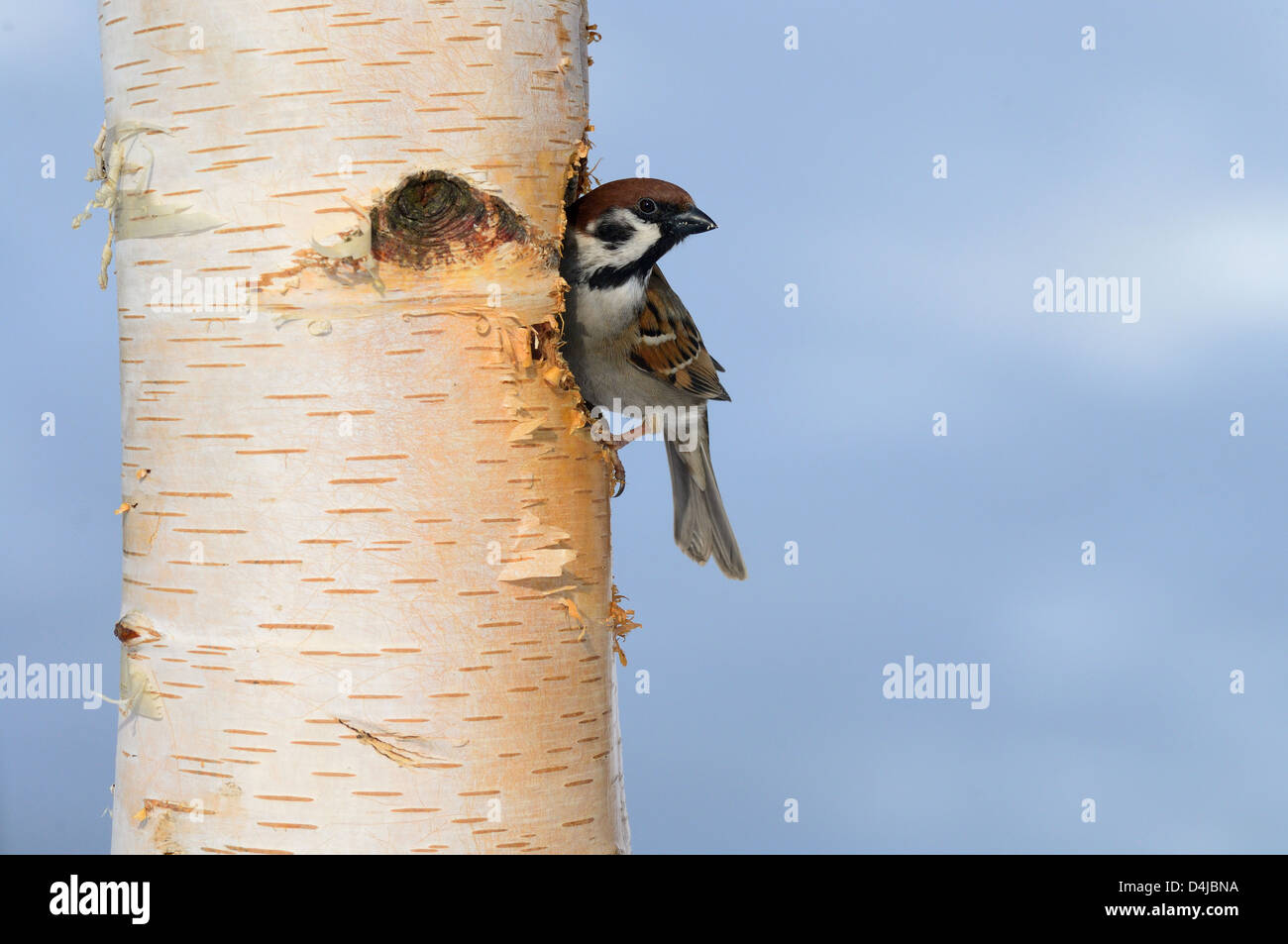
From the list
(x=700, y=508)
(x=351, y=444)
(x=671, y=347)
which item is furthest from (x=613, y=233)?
(x=351, y=444)

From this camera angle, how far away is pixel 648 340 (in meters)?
4.17

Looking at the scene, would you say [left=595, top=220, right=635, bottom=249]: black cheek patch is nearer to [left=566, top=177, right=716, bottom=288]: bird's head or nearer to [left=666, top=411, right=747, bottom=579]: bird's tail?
[left=566, top=177, right=716, bottom=288]: bird's head

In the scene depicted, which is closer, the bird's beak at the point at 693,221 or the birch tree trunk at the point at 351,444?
the birch tree trunk at the point at 351,444

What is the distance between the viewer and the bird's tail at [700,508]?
459 centimetres

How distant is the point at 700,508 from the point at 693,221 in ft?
4.28

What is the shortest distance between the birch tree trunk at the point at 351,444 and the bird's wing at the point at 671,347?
5.11 feet

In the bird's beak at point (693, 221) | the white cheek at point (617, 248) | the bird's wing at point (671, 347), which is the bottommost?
the bird's wing at point (671, 347)

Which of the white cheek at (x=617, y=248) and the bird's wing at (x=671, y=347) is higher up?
the white cheek at (x=617, y=248)

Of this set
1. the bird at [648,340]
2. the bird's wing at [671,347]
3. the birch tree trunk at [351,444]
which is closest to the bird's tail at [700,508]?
the bird at [648,340]

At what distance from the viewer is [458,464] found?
245 centimetres

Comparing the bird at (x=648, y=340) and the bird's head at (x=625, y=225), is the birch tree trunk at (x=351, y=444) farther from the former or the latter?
the bird's head at (x=625, y=225)

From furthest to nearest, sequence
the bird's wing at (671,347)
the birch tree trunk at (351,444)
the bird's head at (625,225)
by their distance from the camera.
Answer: the bird's wing at (671,347), the bird's head at (625,225), the birch tree trunk at (351,444)
